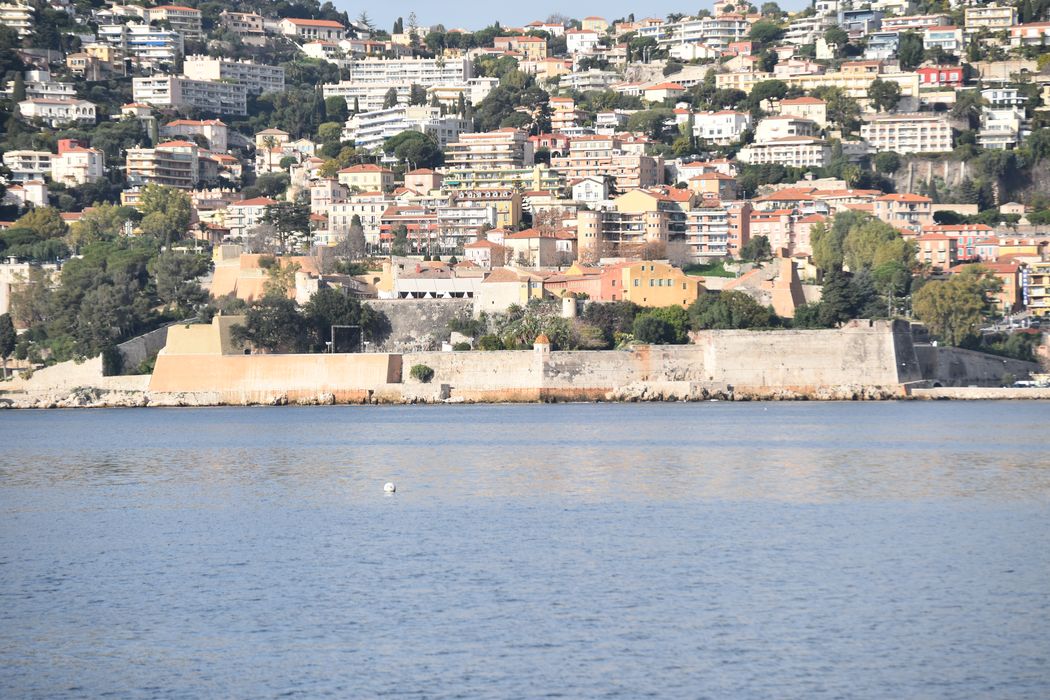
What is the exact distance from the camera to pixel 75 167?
66438mm

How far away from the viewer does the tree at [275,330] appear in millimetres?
40469

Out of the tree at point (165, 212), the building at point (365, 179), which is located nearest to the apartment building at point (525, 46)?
the building at point (365, 179)

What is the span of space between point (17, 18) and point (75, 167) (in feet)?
64.8

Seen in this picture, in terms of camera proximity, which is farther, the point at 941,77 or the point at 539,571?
the point at 941,77

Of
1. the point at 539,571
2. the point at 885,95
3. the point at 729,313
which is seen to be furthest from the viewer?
the point at 885,95

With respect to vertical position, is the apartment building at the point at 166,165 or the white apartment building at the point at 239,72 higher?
the white apartment building at the point at 239,72

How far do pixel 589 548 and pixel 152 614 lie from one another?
411cm

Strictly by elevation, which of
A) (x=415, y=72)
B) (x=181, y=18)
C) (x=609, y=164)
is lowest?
(x=609, y=164)

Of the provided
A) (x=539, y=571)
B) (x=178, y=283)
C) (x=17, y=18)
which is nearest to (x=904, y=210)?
(x=178, y=283)

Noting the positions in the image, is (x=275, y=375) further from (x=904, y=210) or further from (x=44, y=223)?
(x=904, y=210)

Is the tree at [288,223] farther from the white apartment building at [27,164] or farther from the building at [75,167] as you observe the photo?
the white apartment building at [27,164]

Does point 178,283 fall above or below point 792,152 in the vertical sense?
below

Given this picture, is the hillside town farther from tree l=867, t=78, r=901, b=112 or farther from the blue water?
the blue water

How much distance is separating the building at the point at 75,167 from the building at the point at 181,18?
2596 cm
